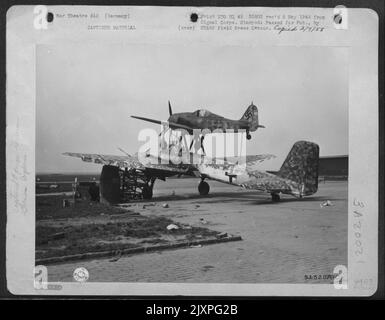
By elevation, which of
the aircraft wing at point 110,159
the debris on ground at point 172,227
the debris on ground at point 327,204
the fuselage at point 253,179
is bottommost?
the debris on ground at point 172,227

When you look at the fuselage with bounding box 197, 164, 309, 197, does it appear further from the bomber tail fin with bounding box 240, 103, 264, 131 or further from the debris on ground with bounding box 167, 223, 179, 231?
the debris on ground with bounding box 167, 223, 179, 231

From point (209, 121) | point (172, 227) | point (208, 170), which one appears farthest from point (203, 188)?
point (209, 121)

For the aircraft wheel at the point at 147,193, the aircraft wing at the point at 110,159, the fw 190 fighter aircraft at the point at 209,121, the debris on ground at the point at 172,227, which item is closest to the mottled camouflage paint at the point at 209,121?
the fw 190 fighter aircraft at the point at 209,121

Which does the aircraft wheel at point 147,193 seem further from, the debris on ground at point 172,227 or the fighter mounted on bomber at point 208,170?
the debris on ground at point 172,227

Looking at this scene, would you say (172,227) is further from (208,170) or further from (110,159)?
(110,159)

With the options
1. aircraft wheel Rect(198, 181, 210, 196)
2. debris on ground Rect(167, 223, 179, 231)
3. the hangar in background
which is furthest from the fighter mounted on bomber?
debris on ground Rect(167, 223, 179, 231)
